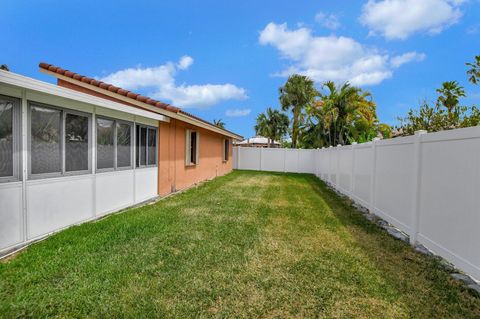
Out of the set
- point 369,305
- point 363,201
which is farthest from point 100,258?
point 363,201

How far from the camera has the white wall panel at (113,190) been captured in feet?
21.6

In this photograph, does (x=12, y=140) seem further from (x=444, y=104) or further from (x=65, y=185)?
Answer: (x=444, y=104)

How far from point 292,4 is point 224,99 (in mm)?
15652

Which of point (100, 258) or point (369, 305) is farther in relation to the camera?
point (100, 258)

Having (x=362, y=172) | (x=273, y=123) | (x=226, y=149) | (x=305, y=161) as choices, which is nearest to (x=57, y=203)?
(x=362, y=172)

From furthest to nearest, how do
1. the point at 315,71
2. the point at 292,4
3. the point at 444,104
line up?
the point at 315,71, the point at 444,104, the point at 292,4

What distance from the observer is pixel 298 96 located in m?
31.2

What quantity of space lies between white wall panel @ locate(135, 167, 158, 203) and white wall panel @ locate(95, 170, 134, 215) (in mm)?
307

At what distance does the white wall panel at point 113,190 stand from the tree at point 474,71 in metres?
10.2

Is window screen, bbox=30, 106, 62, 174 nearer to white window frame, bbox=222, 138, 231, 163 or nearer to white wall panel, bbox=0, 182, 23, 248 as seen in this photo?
white wall panel, bbox=0, 182, 23, 248

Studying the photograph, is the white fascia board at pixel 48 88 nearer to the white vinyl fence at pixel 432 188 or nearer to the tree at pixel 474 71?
the white vinyl fence at pixel 432 188

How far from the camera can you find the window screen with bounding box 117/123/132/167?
728 cm

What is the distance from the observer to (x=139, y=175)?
8328 mm

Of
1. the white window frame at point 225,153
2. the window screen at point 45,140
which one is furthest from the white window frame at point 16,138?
the white window frame at point 225,153
